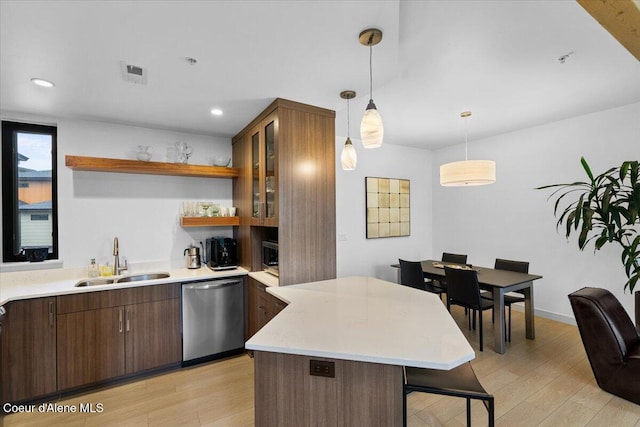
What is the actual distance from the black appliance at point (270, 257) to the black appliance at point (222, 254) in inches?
19.7

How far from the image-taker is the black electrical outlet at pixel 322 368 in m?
1.37

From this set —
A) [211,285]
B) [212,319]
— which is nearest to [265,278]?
[211,285]

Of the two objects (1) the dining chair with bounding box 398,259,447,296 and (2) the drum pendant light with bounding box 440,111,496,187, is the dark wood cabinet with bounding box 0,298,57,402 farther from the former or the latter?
(2) the drum pendant light with bounding box 440,111,496,187

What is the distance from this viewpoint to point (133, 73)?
6.96 ft

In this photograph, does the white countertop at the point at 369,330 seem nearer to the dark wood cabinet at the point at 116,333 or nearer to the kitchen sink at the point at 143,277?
the dark wood cabinet at the point at 116,333

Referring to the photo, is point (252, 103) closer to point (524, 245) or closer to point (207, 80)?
point (207, 80)

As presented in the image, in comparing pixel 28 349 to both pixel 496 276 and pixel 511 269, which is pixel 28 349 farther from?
pixel 511 269

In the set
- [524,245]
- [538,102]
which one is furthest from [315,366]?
[524,245]

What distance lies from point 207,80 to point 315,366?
2151 millimetres

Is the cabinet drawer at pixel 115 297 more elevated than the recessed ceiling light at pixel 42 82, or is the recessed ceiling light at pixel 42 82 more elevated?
the recessed ceiling light at pixel 42 82

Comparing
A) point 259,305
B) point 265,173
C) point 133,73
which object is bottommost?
point 259,305

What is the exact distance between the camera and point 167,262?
3.43m

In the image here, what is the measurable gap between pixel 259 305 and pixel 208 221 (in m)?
1.19

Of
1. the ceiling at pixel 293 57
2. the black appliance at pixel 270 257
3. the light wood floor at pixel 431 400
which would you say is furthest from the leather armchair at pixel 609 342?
the black appliance at pixel 270 257
